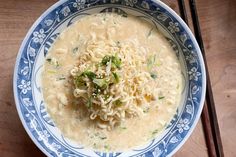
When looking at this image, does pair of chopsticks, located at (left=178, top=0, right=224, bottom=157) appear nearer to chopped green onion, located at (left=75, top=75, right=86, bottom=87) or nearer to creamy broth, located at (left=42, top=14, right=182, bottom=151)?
creamy broth, located at (left=42, top=14, right=182, bottom=151)

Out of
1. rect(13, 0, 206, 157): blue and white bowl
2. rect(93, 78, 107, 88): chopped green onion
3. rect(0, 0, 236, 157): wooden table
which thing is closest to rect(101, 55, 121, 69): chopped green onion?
rect(93, 78, 107, 88): chopped green onion

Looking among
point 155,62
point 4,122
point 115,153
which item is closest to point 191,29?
point 155,62

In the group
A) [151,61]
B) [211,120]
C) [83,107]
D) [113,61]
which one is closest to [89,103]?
[83,107]

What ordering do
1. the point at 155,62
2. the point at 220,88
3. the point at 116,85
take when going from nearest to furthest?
the point at 116,85 < the point at 155,62 < the point at 220,88

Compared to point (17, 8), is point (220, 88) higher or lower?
lower

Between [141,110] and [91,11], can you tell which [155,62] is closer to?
[141,110]

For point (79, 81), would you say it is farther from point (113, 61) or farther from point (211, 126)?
point (211, 126)
